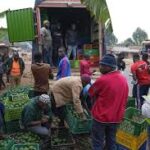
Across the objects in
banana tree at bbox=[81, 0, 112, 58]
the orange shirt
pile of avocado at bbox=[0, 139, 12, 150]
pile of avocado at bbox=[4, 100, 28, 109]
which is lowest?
pile of avocado at bbox=[0, 139, 12, 150]

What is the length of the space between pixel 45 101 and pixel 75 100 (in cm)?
73

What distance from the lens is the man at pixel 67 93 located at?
8257 mm

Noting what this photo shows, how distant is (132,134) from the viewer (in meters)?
7.20

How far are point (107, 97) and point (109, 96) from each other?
35 millimetres

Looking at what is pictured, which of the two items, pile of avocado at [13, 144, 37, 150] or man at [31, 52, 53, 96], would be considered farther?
man at [31, 52, 53, 96]

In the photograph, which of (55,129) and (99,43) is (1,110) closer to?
(55,129)

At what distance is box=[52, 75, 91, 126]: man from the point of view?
8.26m

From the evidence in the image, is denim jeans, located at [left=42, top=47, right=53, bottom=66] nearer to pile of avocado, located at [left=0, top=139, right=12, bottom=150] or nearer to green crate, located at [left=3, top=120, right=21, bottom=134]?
green crate, located at [left=3, top=120, right=21, bottom=134]

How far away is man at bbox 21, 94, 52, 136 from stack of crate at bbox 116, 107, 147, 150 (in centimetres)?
150

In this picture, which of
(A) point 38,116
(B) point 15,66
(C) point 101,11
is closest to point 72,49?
(B) point 15,66

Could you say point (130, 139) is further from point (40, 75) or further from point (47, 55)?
point (47, 55)

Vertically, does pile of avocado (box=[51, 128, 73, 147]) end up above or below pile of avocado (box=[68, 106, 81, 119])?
below

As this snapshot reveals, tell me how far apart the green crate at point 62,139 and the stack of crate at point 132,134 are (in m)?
0.97

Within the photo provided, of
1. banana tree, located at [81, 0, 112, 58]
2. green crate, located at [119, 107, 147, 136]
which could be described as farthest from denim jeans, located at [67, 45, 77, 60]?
green crate, located at [119, 107, 147, 136]
